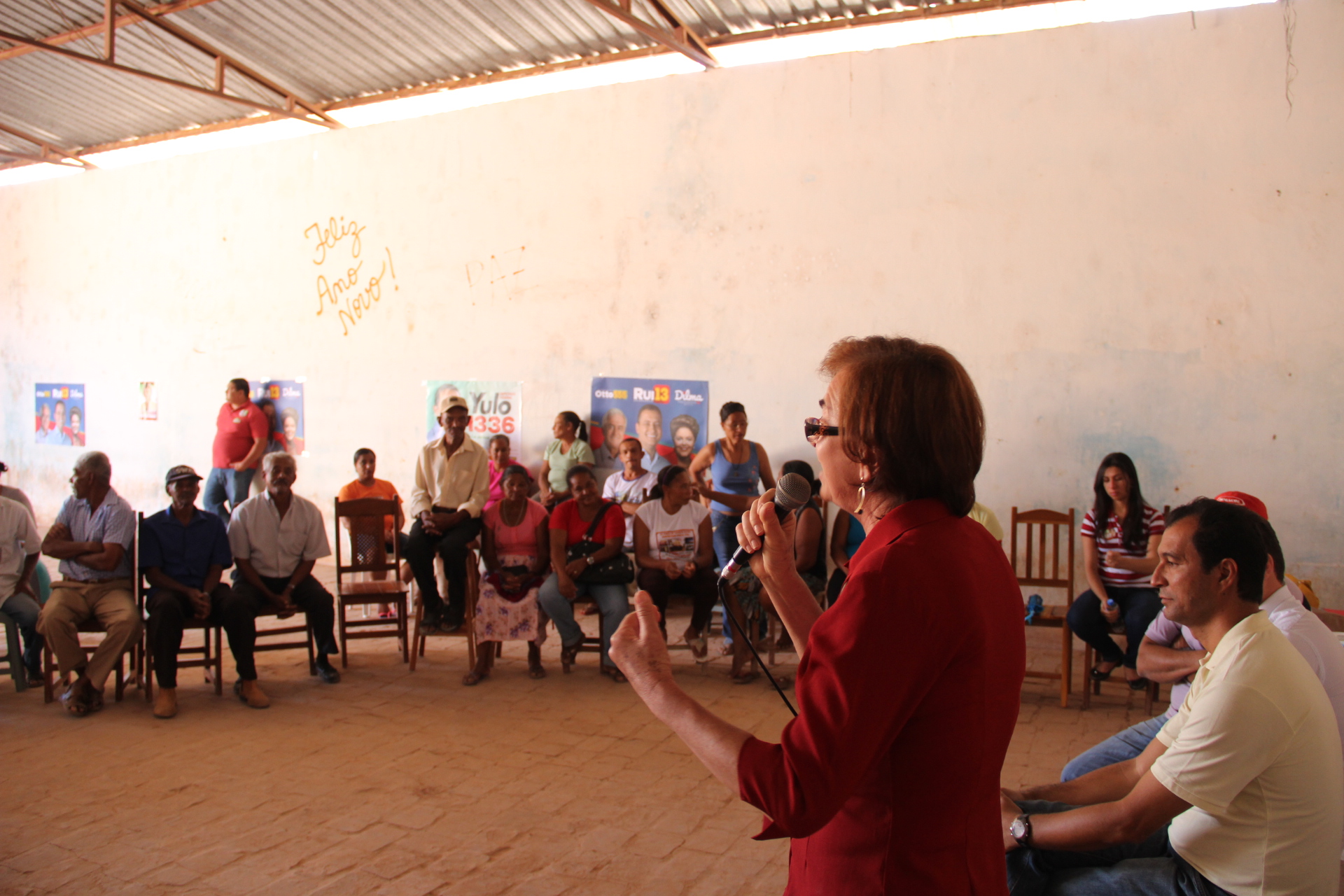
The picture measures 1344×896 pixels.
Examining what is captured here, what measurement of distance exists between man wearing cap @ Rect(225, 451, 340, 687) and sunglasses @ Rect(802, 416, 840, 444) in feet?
15.5

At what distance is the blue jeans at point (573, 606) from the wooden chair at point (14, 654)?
2932mm

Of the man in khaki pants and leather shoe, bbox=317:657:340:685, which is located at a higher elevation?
the man in khaki pants

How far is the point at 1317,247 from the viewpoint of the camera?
17.9 feet

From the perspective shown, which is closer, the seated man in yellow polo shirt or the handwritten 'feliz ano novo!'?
the seated man in yellow polo shirt

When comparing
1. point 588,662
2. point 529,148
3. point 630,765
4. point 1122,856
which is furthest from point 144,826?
point 529,148

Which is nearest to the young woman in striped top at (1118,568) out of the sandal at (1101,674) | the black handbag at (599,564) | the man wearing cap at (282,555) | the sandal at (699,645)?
the sandal at (1101,674)

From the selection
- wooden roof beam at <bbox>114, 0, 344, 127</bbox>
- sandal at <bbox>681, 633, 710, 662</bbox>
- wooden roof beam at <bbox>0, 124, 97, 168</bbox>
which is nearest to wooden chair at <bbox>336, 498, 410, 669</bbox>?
sandal at <bbox>681, 633, 710, 662</bbox>

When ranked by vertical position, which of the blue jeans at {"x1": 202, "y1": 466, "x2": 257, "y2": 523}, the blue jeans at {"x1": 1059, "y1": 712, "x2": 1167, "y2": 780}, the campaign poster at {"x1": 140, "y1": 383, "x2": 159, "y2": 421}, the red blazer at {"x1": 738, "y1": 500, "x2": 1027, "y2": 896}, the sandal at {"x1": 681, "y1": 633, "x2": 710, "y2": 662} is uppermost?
the campaign poster at {"x1": 140, "y1": 383, "x2": 159, "y2": 421}

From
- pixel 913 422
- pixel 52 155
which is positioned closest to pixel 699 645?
pixel 913 422

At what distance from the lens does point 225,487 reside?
367 inches

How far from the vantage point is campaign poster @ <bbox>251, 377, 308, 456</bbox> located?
9.20 m

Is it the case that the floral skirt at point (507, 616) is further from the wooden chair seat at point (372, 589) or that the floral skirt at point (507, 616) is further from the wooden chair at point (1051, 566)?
the wooden chair at point (1051, 566)

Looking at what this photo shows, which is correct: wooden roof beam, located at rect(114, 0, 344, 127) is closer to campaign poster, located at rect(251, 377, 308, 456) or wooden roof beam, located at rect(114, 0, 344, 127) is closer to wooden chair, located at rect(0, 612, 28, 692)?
campaign poster, located at rect(251, 377, 308, 456)

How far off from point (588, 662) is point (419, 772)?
2.02 m
